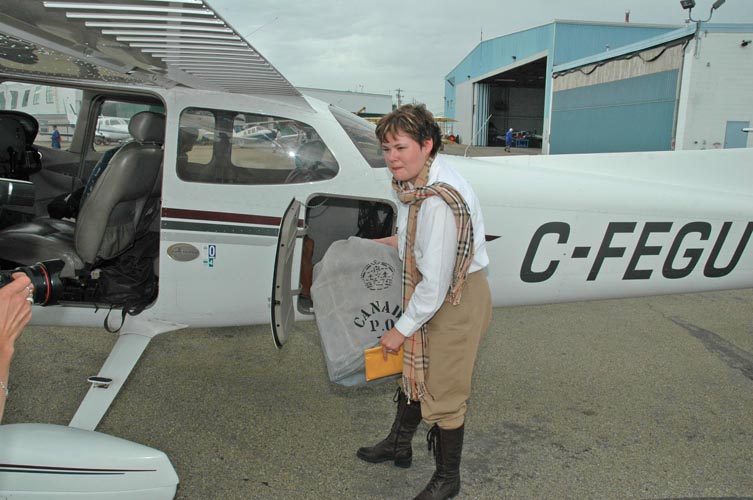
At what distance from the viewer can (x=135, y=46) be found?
→ 6.48 ft

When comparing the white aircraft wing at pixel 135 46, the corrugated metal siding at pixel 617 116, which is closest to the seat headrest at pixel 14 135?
the white aircraft wing at pixel 135 46

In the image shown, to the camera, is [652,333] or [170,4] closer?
[170,4]

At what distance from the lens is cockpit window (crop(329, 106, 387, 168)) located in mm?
2852

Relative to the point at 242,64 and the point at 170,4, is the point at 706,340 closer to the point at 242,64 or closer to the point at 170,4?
the point at 242,64

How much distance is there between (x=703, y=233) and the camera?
3100mm

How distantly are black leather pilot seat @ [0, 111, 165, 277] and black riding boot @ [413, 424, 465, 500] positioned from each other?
6.25 feet

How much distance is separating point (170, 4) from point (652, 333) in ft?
13.6

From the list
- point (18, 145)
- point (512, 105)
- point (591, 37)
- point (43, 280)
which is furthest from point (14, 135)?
point (512, 105)

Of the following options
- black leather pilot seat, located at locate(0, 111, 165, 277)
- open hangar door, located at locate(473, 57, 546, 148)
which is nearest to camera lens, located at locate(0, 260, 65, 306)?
black leather pilot seat, located at locate(0, 111, 165, 277)

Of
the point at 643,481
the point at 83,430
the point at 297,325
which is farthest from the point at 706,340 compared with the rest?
the point at 83,430

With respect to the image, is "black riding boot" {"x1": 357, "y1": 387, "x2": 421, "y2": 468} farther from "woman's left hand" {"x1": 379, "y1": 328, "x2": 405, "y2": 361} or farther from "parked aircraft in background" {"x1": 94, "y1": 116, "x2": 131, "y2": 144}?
"parked aircraft in background" {"x1": 94, "y1": 116, "x2": 131, "y2": 144}

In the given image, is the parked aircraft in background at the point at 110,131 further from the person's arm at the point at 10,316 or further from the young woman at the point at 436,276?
the person's arm at the point at 10,316

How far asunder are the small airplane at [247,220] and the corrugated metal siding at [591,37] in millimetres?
23973

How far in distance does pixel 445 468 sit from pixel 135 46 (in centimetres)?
200
